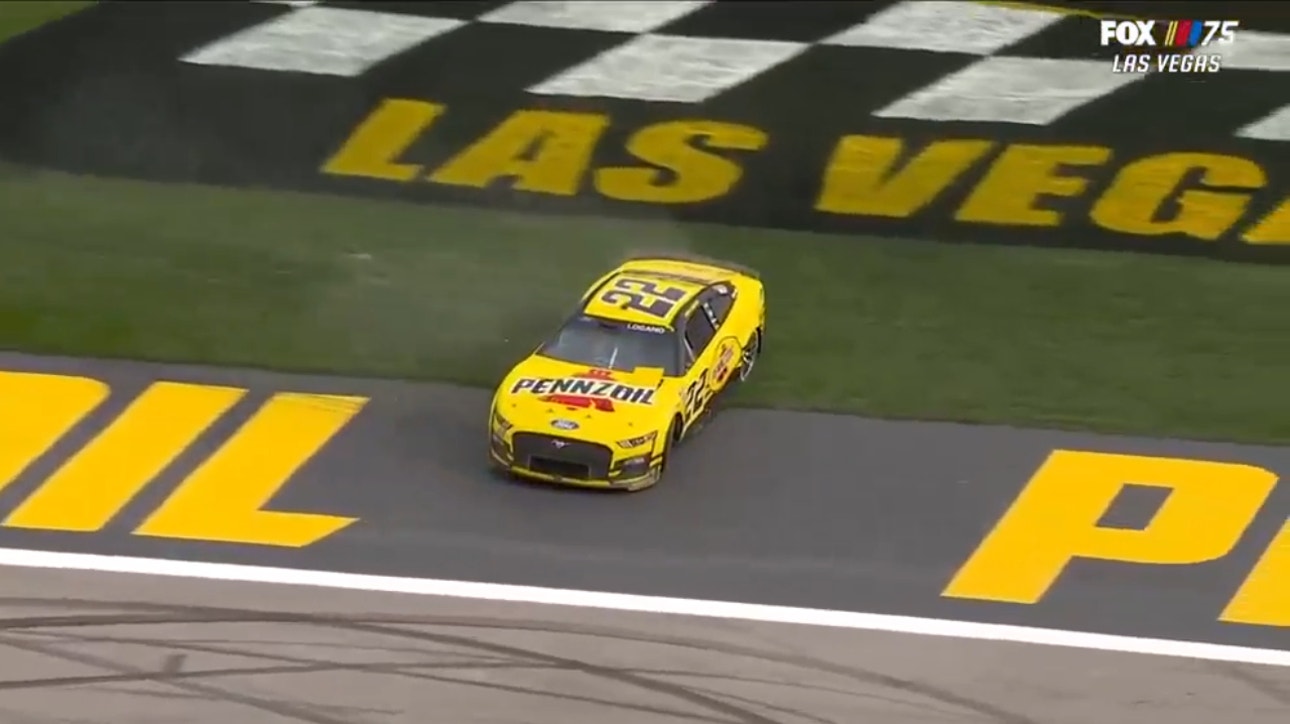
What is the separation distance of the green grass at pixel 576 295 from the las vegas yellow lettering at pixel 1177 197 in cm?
68

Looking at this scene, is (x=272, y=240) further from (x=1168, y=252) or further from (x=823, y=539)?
(x=1168, y=252)

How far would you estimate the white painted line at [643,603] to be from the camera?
12.1 meters

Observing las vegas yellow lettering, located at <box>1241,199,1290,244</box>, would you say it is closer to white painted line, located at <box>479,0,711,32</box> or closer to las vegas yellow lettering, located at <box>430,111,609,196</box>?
las vegas yellow lettering, located at <box>430,111,609,196</box>

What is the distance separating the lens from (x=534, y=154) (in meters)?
20.5

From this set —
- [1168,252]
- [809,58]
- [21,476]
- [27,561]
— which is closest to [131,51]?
[809,58]

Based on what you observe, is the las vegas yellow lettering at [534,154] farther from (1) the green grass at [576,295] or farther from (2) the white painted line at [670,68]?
(1) the green grass at [576,295]

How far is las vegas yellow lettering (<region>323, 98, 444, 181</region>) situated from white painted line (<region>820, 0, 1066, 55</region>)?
16.4 feet

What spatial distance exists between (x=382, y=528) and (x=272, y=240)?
6.13 metres

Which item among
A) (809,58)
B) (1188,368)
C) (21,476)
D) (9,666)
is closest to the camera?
(9,666)

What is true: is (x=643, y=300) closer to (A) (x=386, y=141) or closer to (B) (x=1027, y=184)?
(B) (x=1027, y=184)

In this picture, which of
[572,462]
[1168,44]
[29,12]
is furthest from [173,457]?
[1168,44]

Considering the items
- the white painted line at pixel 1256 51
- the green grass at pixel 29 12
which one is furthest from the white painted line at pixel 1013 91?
the green grass at pixel 29 12

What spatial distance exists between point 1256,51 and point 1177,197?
295 cm

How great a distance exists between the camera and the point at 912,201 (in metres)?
19.6
